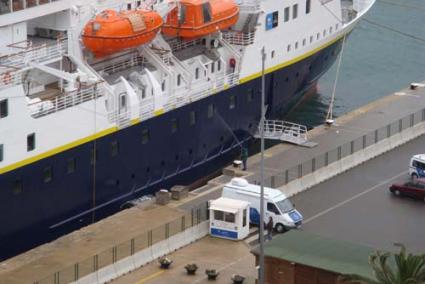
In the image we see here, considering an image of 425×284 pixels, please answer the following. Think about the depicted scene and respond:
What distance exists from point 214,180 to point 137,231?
721cm

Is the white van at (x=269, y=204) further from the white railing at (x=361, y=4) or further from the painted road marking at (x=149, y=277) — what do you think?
the white railing at (x=361, y=4)

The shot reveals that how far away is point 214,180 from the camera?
59.3 metres

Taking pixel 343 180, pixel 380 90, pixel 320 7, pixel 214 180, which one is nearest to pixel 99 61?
pixel 214 180

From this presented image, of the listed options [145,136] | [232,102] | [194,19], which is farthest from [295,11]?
[145,136]

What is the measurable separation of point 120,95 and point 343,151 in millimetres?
10131

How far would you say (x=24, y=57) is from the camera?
2149 inches

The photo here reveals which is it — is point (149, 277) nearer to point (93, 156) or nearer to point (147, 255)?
point (147, 255)

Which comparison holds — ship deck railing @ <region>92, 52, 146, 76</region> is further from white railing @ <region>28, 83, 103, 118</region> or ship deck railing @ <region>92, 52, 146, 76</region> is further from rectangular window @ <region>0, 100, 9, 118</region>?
rectangular window @ <region>0, 100, 9, 118</region>

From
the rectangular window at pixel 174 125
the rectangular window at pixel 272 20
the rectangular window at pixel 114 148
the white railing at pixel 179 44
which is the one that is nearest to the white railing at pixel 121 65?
the white railing at pixel 179 44

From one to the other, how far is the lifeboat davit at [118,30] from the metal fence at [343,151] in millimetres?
7255

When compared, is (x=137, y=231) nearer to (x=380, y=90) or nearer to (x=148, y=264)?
(x=148, y=264)

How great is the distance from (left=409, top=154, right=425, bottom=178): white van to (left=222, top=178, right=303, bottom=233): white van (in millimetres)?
6573

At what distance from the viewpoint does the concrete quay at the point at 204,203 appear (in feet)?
162

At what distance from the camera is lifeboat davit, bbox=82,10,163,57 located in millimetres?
57219
